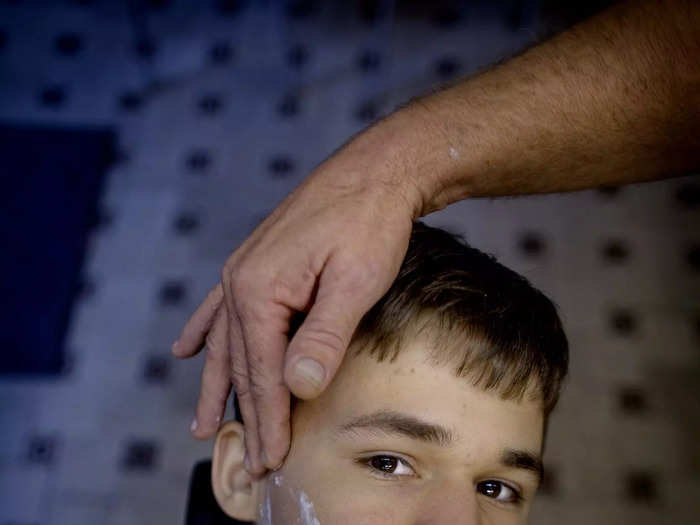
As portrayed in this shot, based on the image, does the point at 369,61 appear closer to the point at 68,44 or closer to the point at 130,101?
the point at 130,101

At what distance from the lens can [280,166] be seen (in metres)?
3.42

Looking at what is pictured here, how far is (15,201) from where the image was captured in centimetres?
325

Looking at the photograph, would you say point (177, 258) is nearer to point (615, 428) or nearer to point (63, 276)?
point (63, 276)

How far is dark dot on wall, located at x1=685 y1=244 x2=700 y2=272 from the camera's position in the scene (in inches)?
122

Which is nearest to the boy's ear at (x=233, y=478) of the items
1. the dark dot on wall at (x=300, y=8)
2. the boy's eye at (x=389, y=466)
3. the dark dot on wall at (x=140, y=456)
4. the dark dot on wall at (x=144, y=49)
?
the boy's eye at (x=389, y=466)

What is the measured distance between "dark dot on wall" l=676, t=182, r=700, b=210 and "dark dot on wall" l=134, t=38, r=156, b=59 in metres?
3.64

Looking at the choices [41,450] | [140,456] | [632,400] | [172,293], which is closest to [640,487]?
[632,400]

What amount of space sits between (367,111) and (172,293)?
1.74 metres

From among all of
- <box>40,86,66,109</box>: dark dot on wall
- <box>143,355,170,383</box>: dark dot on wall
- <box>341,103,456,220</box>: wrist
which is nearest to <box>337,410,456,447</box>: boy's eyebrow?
<box>341,103,456,220</box>: wrist

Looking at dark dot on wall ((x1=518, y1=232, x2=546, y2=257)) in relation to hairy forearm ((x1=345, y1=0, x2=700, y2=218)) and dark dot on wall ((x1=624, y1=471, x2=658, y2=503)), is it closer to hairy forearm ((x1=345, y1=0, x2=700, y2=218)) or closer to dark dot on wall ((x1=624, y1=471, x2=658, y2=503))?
dark dot on wall ((x1=624, y1=471, x2=658, y2=503))

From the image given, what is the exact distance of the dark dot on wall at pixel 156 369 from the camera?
2.79 metres

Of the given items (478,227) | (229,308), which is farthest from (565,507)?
(229,308)

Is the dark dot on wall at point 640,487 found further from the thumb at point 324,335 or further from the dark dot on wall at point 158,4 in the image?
the dark dot on wall at point 158,4

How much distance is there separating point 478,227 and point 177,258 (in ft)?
5.77
